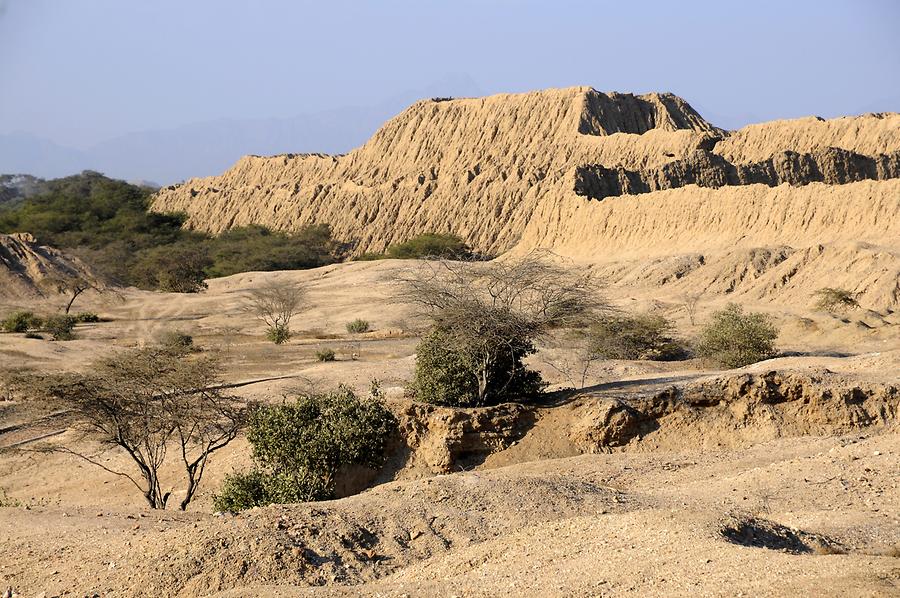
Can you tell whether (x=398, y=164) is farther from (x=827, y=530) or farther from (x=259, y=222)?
(x=827, y=530)

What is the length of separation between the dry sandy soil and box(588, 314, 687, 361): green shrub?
5.32 meters

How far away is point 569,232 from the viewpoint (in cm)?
5231

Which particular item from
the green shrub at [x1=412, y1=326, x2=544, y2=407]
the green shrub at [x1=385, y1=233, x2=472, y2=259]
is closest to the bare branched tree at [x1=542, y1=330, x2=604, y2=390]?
the green shrub at [x1=412, y1=326, x2=544, y2=407]

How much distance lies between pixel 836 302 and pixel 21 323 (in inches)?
1065

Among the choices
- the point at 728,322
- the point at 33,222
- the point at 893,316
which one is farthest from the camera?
the point at 33,222

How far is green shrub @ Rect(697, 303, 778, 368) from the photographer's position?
24895 mm

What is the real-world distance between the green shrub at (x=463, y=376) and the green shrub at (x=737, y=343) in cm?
910

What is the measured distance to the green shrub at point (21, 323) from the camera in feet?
121

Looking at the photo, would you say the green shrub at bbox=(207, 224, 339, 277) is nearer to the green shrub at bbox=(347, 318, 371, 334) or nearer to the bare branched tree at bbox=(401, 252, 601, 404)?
the green shrub at bbox=(347, 318, 371, 334)

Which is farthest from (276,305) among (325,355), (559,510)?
(559,510)

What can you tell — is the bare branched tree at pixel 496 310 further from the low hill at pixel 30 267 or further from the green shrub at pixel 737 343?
the low hill at pixel 30 267

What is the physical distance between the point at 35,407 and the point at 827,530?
41.4ft

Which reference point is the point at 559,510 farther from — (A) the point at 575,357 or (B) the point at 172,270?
(B) the point at 172,270

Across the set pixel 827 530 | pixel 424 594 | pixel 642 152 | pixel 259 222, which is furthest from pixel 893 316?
pixel 259 222
